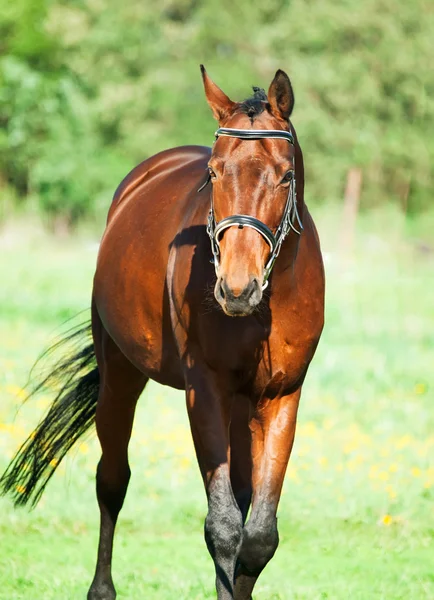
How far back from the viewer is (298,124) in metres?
35.5

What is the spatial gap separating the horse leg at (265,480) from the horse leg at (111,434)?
1288 mm

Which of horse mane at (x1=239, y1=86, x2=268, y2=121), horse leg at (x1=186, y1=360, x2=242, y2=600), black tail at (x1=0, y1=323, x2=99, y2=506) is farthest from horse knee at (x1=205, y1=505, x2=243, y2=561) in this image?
black tail at (x1=0, y1=323, x2=99, y2=506)

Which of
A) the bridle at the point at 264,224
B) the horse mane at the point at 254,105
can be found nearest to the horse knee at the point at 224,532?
the bridle at the point at 264,224

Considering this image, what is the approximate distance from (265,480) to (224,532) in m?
0.28

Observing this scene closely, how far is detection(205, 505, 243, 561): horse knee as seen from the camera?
4.11m

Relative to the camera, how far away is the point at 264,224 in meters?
3.63

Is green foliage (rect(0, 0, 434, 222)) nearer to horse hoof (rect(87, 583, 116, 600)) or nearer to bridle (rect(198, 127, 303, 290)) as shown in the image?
horse hoof (rect(87, 583, 116, 600))

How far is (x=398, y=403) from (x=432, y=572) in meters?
5.11

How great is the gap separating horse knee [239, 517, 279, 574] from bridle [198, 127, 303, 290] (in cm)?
99

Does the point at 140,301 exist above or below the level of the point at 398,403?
above

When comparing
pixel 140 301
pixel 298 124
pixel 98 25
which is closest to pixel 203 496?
pixel 140 301

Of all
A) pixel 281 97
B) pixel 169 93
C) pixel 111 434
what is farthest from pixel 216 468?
pixel 169 93

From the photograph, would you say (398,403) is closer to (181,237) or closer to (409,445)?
(409,445)

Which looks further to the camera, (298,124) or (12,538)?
(298,124)
